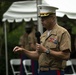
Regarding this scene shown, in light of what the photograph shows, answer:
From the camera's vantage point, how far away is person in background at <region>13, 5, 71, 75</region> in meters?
5.07

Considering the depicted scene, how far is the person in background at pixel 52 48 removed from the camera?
507 cm

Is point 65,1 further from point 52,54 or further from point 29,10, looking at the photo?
point 52,54

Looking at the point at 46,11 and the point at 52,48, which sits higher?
the point at 46,11

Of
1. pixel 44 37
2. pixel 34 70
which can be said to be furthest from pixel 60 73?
pixel 34 70

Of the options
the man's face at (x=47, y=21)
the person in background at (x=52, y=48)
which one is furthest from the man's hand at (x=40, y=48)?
the man's face at (x=47, y=21)

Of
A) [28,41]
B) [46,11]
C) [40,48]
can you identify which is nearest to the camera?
[40,48]

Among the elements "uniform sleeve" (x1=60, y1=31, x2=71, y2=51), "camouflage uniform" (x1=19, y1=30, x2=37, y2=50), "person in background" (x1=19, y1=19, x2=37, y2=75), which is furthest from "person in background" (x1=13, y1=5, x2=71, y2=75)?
"camouflage uniform" (x1=19, y1=30, x2=37, y2=50)

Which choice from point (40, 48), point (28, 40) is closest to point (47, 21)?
point (40, 48)

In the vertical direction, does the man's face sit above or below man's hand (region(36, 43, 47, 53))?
above

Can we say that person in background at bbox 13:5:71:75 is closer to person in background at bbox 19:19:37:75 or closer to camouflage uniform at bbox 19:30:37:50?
person in background at bbox 19:19:37:75

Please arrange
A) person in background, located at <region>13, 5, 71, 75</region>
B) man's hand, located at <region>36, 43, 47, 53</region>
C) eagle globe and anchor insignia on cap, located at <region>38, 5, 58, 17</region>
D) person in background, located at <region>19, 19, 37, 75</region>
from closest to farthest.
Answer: man's hand, located at <region>36, 43, 47, 53</region> → person in background, located at <region>13, 5, 71, 75</region> → eagle globe and anchor insignia on cap, located at <region>38, 5, 58, 17</region> → person in background, located at <region>19, 19, 37, 75</region>

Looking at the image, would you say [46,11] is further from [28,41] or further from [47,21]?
[28,41]

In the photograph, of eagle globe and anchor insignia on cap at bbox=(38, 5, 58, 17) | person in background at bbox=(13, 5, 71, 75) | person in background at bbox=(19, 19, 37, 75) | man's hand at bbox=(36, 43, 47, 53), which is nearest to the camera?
man's hand at bbox=(36, 43, 47, 53)

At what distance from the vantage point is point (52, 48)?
5188 mm
